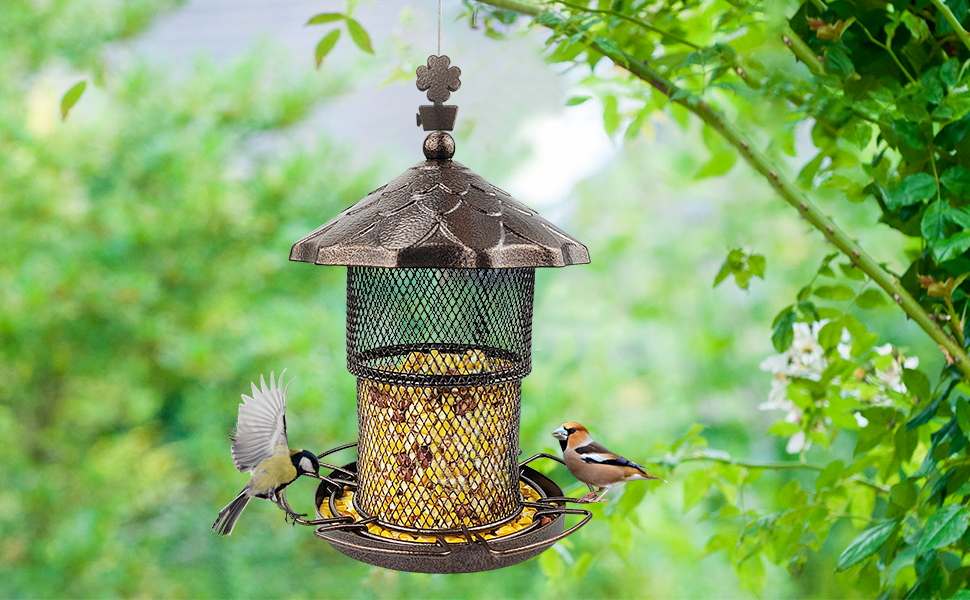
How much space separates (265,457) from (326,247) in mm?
302

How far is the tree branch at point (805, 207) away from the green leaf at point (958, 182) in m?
0.12

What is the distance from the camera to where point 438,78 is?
3.10 feet

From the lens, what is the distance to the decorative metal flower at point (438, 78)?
942mm

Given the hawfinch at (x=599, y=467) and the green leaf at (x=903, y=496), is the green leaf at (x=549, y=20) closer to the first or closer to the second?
the hawfinch at (x=599, y=467)

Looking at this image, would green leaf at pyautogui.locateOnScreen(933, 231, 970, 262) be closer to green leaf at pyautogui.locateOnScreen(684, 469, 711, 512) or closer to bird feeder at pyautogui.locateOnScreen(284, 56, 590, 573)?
bird feeder at pyautogui.locateOnScreen(284, 56, 590, 573)

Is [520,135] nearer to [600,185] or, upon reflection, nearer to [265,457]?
[600,185]

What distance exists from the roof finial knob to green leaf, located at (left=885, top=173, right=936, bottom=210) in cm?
51

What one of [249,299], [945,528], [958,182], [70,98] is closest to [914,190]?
[958,182]

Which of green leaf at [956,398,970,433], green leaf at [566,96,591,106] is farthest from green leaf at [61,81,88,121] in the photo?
green leaf at [956,398,970,433]

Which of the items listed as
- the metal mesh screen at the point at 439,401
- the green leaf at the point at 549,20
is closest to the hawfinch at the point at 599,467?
the metal mesh screen at the point at 439,401

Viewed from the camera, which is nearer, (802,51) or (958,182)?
(958,182)

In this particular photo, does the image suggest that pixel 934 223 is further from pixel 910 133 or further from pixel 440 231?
pixel 440 231

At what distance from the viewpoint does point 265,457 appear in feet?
3.30

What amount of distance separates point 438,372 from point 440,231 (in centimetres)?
25
